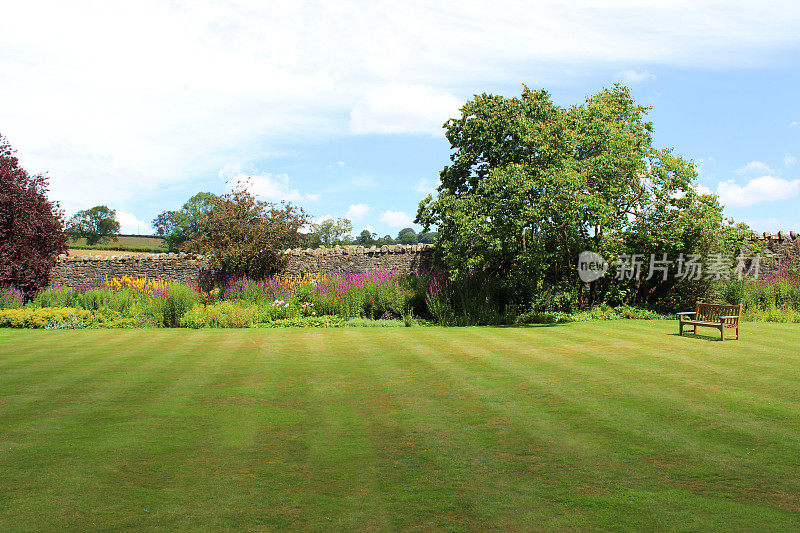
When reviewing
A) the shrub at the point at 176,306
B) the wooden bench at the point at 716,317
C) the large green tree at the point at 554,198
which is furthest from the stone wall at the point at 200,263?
the wooden bench at the point at 716,317

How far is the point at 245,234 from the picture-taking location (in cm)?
1892

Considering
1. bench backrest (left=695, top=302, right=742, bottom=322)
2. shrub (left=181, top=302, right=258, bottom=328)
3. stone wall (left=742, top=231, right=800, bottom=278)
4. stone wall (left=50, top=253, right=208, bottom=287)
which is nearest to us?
bench backrest (left=695, top=302, right=742, bottom=322)

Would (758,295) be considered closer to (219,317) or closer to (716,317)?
(716,317)

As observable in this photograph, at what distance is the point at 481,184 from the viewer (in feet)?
56.3

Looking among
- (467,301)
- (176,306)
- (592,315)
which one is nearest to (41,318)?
(176,306)

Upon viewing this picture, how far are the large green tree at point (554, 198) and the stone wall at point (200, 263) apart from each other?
5.60 feet

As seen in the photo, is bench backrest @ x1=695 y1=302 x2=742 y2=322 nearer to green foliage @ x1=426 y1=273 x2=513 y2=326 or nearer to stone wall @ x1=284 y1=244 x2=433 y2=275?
green foliage @ x1=426 y1=273 x2=513 y2=326

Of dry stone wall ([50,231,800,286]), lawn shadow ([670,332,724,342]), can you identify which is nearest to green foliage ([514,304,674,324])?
lawn shadow ([670,332,724,342])

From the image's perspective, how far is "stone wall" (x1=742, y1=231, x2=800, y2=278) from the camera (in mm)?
20180

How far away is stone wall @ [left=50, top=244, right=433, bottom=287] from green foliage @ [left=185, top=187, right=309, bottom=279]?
1077 millimetres

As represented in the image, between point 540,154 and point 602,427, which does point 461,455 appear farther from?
point 540,154

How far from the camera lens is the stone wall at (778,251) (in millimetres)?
20180

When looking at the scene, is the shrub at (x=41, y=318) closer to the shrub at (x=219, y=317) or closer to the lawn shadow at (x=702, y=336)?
the shrub at (x=219, y=317)

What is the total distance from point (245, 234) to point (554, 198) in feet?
32.6
